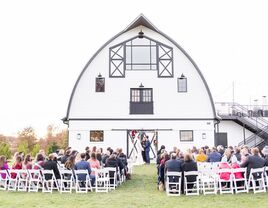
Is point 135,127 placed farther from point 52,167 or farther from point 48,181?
point 48,181

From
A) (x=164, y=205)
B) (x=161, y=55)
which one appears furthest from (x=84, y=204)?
(x=161, y=55)

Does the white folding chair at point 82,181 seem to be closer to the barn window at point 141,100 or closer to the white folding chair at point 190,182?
the white folding chair at point 190,182

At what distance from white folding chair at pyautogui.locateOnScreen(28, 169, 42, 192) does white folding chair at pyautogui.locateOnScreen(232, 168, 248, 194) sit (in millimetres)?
6183

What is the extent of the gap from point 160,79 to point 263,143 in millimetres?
10214

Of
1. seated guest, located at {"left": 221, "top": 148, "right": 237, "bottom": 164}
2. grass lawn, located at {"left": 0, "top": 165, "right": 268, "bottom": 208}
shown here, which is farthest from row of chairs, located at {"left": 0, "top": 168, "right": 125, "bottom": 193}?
seated guest, located at {"left": 221, "top": 148, "right": 237, "bottom": 164}

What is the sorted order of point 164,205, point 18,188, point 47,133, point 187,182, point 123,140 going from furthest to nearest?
point 47,133, point 123,140, point 18,188, point 187,182, point 164,205

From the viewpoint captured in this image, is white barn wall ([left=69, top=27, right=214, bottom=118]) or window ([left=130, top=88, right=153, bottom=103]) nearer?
white barn wall ([left=69, top=27, right=214, bottom=118])

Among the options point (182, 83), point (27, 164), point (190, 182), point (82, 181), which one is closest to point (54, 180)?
point (82, 181)

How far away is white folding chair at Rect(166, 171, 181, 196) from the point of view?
11.1 meters

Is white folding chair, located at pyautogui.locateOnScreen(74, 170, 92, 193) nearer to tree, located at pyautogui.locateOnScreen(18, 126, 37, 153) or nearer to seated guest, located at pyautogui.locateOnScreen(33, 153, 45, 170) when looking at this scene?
seated guest, located at pyautogui.locateOnScreen(33, 153, 45, 170)

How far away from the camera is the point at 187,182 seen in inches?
439

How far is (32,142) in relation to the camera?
38.2 metres

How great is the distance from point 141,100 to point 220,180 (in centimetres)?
1458

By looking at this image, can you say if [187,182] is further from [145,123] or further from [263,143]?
[263,143]
